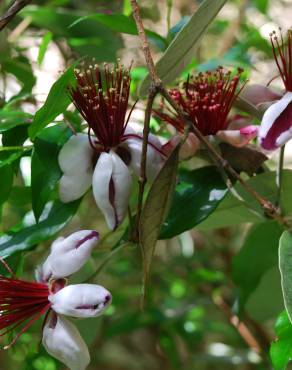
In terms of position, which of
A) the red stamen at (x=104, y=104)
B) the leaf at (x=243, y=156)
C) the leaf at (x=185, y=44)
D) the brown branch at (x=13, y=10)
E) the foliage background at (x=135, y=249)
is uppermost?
the brown branch at (x=13, y=10)

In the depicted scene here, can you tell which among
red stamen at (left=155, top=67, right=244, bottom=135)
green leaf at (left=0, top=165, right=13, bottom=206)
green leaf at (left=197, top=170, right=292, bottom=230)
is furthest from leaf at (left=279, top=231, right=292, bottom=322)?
green leaf at (left=0, top=165, right=13, bottom=206)

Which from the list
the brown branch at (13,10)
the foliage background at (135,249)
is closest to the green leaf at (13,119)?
the foliage background at (135,249)

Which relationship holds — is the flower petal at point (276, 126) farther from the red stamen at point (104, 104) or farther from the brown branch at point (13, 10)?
the brown branch at point (13, 10)

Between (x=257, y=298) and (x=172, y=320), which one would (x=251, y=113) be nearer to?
(x=257, y=298)

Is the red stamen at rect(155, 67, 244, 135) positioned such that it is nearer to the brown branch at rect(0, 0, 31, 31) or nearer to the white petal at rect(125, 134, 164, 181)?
the white petal at rect(125, 134, 164, 181)

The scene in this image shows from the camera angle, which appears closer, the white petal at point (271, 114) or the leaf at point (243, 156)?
the white petal at point (271, 114)

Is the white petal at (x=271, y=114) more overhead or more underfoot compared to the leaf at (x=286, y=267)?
more overhead

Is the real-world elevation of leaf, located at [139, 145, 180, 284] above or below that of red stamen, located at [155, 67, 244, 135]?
below
